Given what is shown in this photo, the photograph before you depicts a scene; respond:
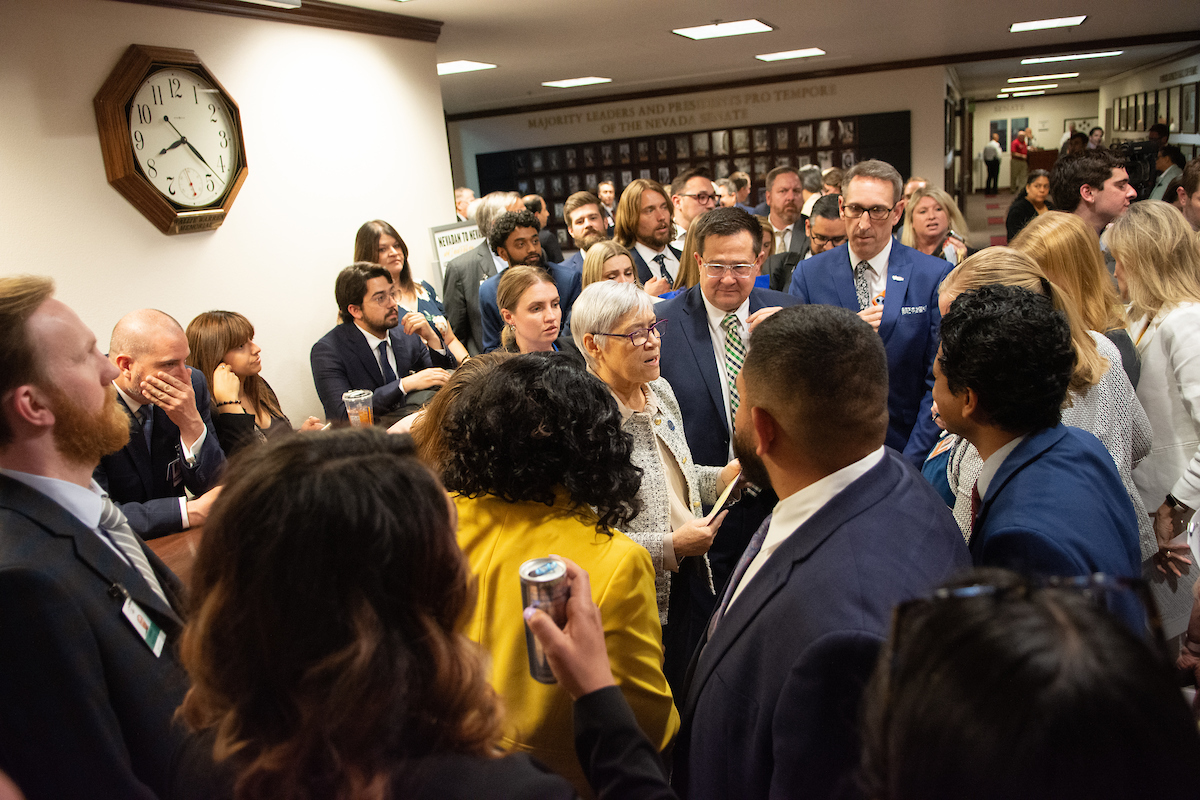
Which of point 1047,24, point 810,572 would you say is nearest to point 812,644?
point 810,572

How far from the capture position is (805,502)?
4.29 feet

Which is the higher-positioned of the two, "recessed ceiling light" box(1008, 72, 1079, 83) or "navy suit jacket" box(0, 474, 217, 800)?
"recessed ceiling light" box(1008, 72, 1079, 83)

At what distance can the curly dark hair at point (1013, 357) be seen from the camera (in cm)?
145

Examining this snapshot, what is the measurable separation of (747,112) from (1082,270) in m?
10.1

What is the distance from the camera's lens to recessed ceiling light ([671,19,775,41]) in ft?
23.5

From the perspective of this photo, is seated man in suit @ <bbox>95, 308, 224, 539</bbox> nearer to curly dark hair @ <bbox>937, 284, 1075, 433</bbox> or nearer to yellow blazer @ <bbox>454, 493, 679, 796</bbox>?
yellow blazer @ <bbox>454, 493, 679, 796</bbox>

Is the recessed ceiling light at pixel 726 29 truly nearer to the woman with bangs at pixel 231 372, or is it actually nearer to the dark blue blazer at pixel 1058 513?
the woman with bangs at pixel 231 372

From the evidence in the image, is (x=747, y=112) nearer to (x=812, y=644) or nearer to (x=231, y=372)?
(x=231, y=372)

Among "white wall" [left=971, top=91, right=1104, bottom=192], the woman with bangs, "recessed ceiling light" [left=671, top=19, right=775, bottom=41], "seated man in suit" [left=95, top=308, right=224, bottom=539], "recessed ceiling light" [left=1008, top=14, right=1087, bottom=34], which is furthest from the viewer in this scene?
"white wall" [left=971, top=91, right=1104, bottom=192]

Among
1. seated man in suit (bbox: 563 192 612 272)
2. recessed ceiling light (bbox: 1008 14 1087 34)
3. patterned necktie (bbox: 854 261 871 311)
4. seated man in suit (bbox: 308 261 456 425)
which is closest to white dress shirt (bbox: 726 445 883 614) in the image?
patterned necktie (bbox: 854 261 871 311)

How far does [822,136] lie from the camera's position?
11.5 meters

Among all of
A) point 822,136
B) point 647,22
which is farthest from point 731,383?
point 822,136

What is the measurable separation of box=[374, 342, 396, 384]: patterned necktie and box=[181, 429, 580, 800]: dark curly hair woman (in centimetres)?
319

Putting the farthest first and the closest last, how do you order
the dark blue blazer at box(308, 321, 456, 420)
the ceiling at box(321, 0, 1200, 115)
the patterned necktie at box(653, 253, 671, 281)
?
1. the ceiling at box(321, 0, 1200, 115)
2. the patterned necktie at box(653, 253, 671, 281)
3. the dark blue blazer at box(308, 321, 456, 420)
